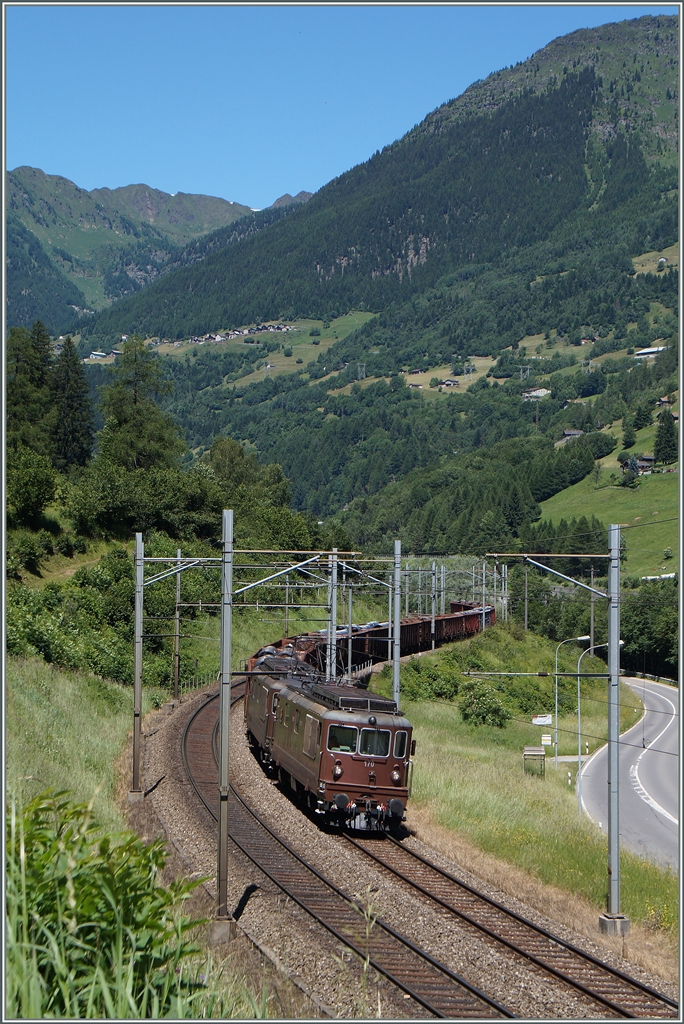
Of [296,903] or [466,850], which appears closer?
[296,903]

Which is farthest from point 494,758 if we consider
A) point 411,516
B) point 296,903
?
point 411,516

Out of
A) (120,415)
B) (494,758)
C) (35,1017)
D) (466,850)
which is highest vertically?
(120,415)

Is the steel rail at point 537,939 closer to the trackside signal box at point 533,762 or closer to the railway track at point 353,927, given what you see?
the railway track at point 353,927

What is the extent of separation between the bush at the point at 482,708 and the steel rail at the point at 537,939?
3558cm

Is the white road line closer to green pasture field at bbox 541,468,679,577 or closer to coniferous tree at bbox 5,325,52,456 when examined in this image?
green pasture field at bbox 541,468,679,577

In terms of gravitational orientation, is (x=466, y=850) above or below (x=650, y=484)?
below

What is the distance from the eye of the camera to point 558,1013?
1399cm

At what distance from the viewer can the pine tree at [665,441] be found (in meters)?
172

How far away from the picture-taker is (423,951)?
15.8 m

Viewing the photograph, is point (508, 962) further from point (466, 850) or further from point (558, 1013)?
point (466, 850)

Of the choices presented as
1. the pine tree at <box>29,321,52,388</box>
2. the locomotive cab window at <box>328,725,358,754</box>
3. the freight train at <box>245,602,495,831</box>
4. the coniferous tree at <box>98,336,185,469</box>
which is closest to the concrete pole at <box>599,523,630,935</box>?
the freight train at <box>245,602,495,831</box>

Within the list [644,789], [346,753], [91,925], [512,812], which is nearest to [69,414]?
[644,789]

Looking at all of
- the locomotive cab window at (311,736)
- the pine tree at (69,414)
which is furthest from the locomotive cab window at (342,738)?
the pine tree at (69,414)

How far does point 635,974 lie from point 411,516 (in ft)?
487
